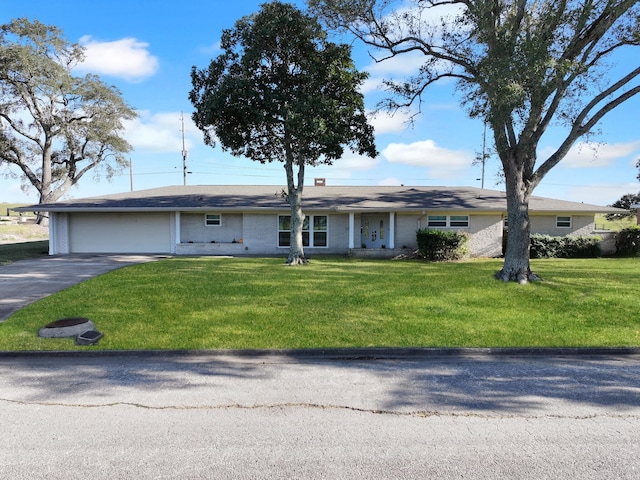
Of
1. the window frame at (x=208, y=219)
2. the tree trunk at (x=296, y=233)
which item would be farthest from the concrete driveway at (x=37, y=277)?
the tree trunk at (x=296, y=233)

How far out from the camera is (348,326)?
723cm

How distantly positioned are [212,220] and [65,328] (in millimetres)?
14287

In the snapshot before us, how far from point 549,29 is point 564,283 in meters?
6.64

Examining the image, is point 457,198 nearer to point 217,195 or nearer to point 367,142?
point 367,142

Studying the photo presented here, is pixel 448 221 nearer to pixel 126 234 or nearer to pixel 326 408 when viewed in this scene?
pixel 126 234

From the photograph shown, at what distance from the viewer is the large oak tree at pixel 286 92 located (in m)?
13.3

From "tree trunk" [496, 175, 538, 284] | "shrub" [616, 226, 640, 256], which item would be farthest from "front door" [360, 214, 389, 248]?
"shrub" [616, 226, 640, 256]

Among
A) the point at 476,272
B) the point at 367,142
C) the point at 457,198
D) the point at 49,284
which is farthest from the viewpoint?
the point at 457,198

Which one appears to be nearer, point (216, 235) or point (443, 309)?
point (443, 309)

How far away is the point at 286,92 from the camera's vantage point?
45.5ft

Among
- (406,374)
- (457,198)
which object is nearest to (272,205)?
(457,198)

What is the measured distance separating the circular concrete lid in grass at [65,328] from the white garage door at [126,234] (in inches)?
552

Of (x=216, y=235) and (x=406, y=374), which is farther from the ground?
(x=216, y=235)

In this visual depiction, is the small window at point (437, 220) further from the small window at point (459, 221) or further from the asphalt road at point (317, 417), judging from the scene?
the asphalt road at point (317, 417)
